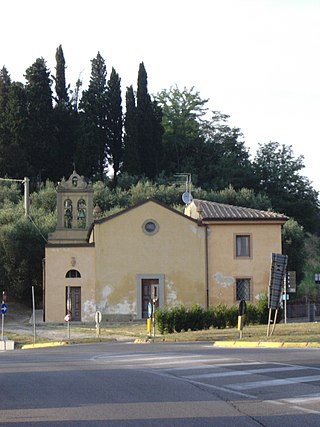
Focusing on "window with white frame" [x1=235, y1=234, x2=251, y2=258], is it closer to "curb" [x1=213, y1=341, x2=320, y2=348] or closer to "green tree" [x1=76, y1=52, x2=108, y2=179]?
"curb" [x1=213, y1=341, x2=320, y2=348]

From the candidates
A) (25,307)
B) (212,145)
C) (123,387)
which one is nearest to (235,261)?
(25,307)

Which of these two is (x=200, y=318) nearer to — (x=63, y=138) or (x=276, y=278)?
(x=276, y=278)

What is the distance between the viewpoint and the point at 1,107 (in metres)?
86.9

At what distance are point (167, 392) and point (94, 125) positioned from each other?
74.4 m

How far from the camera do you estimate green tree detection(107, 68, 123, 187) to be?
290ft

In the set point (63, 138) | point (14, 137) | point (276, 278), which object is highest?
point (63, 138)

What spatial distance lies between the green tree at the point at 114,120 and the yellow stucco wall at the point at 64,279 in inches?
1406

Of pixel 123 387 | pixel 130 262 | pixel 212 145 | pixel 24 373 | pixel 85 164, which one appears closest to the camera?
pixel 123 387

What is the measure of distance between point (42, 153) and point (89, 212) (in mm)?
30600

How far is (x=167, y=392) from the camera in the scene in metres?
14.0

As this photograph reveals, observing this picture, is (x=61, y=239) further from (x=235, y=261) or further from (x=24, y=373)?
(x=24, y=373)

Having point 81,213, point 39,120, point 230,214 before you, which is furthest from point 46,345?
point 39,120

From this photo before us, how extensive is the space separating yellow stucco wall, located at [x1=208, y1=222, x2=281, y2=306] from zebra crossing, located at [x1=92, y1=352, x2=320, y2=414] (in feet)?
99.3

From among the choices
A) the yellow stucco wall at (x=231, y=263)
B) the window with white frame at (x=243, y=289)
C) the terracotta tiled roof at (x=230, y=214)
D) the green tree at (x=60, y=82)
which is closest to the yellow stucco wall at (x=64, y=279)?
the yellow stucco wall at (x=231, y=263)
